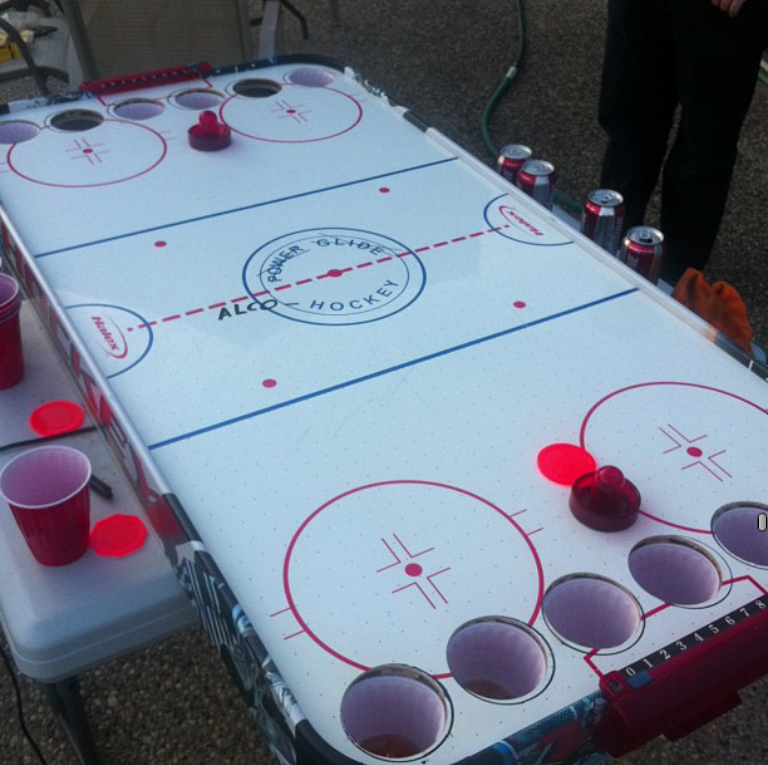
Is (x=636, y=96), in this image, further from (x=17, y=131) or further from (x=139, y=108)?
(x=17, y=131)

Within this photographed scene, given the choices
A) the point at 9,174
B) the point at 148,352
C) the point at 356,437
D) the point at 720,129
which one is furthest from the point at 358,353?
the point at 720,129

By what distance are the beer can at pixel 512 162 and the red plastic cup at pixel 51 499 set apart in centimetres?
104

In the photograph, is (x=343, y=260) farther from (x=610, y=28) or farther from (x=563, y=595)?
(x=610, y=28)

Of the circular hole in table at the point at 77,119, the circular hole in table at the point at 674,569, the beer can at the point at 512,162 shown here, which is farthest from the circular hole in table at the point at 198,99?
the circular hole in table at the point at 674,569

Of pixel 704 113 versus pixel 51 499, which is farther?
pixel 704 113

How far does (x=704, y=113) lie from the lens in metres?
2.13

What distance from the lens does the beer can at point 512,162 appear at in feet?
5.65

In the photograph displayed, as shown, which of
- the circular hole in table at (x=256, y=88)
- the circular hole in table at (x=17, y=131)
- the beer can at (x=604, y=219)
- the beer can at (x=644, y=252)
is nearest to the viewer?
the beer can at (x=644, y=252)

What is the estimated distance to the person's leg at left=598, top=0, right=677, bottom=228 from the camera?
2.23 meters

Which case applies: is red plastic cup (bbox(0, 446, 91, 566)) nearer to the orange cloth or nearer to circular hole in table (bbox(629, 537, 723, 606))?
circular hole in table (bbox(629, 537, 723, 606))

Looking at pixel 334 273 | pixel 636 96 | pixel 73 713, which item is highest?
pixel 334 273

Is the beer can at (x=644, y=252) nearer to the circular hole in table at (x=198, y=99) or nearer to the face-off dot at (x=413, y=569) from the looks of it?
the face-off dot at (x=413, y=569)

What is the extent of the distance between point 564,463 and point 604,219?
0.65 m

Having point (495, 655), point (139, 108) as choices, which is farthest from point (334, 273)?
point (139, 108)
